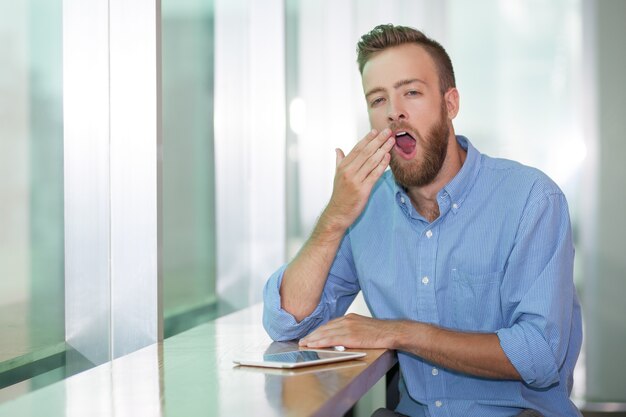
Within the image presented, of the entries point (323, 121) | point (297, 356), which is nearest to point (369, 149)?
point (297, 356)

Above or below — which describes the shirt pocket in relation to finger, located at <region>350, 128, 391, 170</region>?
below

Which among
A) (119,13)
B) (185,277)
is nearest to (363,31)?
(185,277)

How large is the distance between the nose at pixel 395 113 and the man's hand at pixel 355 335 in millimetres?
433

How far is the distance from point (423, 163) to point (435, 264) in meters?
0.23

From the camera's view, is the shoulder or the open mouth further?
the open mouth

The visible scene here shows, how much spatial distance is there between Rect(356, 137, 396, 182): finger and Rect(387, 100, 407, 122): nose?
0.09 metres

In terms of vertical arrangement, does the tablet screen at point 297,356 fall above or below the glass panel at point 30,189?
below

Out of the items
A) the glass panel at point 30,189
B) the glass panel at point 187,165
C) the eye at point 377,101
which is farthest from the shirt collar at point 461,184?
the glass panel at point 187,165

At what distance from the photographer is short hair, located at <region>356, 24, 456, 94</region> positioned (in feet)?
5.78

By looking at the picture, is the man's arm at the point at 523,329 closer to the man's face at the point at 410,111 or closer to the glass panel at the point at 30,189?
the man's face at the point at 410,111

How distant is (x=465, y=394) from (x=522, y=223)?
0.35 meters

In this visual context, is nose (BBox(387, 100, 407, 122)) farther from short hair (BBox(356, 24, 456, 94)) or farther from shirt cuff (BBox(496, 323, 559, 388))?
shirt cuff (BBox(496, 323, 559, 388))

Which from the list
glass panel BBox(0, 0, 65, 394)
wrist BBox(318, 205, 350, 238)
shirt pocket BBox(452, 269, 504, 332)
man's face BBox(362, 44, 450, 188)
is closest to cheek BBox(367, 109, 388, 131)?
man's face BBox(362, 44, 450, 188)

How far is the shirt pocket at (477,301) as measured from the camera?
5.11ft
